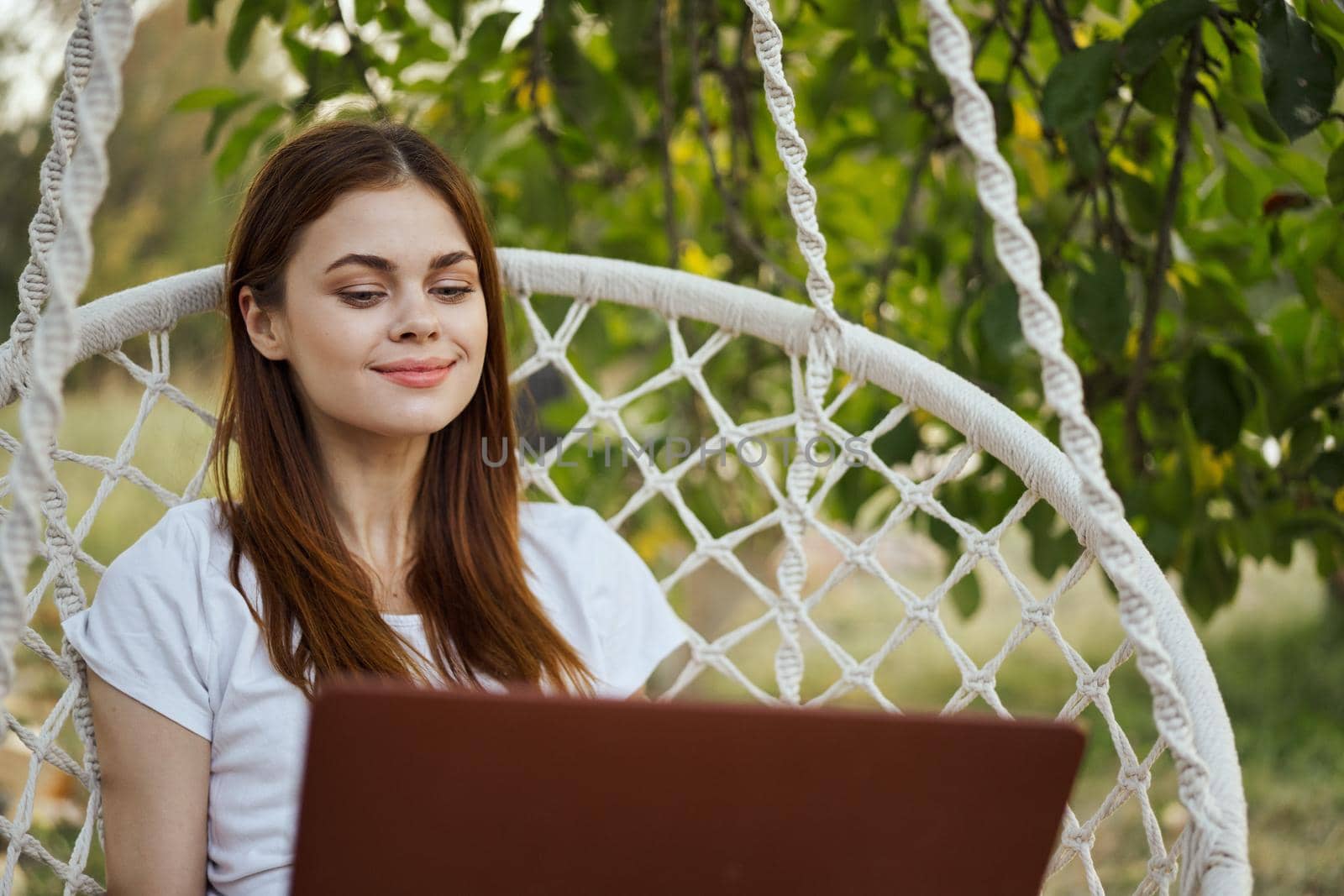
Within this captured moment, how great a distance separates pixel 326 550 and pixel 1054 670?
2.24 metres

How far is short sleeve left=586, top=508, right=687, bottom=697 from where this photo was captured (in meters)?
1.06

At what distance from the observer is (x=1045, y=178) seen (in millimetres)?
1381

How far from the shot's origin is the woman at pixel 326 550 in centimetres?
86

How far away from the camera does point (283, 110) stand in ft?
4.47

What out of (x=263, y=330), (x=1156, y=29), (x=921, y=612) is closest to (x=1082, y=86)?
(x=1156, y=29)

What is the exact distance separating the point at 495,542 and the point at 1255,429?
780mm

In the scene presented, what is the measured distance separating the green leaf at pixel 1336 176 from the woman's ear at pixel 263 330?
33.4 inches

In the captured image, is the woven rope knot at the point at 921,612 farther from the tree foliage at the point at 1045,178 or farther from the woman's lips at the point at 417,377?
the woman's lips at the point at 417,377

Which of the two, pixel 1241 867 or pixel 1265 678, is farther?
pixel 1265 678

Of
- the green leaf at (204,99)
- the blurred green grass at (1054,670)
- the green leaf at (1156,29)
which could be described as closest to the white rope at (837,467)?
the green leaf at (1156,29)

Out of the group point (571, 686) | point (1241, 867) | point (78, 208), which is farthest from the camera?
point (571, 686)

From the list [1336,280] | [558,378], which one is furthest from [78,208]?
[558,378]

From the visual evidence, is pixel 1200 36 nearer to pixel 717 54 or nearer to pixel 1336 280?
pixel 1336 280

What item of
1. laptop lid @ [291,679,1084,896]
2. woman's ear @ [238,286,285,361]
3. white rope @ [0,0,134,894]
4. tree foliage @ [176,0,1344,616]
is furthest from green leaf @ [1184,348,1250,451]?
white rope @ [0,0,134,894]
